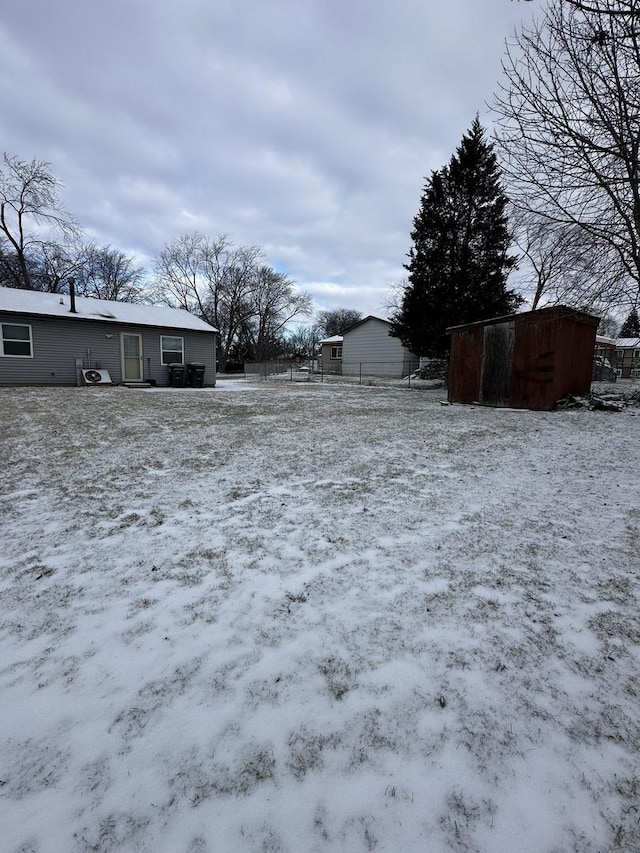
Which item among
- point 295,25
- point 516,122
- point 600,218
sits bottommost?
point 600,218

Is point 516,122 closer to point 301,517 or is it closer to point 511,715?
point 301,517

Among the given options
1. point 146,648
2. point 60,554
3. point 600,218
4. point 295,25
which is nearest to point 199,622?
point 146,648

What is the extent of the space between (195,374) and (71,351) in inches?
184

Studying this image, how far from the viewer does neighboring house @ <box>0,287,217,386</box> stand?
1351 centimetres

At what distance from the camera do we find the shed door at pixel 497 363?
10.1 meters

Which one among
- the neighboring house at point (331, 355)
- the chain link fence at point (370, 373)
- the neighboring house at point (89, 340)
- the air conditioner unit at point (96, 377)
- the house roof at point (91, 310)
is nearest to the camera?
the neighboring house at point (89, 340)

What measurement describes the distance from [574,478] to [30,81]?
751 inches

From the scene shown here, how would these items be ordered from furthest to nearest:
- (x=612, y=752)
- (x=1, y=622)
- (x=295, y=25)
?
(x=295, y=25) < (x=1, y=622) < (x=612, y=752)

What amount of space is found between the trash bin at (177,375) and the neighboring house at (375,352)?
515 inches

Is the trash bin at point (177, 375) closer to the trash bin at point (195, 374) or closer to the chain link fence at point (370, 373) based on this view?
the trash bin at point (195, 374)

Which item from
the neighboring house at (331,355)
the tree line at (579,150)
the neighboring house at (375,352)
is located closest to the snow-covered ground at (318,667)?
the tree line at (579,150)

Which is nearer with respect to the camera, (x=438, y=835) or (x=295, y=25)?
(x=438, y=835)

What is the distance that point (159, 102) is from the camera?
13.7 meters

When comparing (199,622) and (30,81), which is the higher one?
(30,81)
